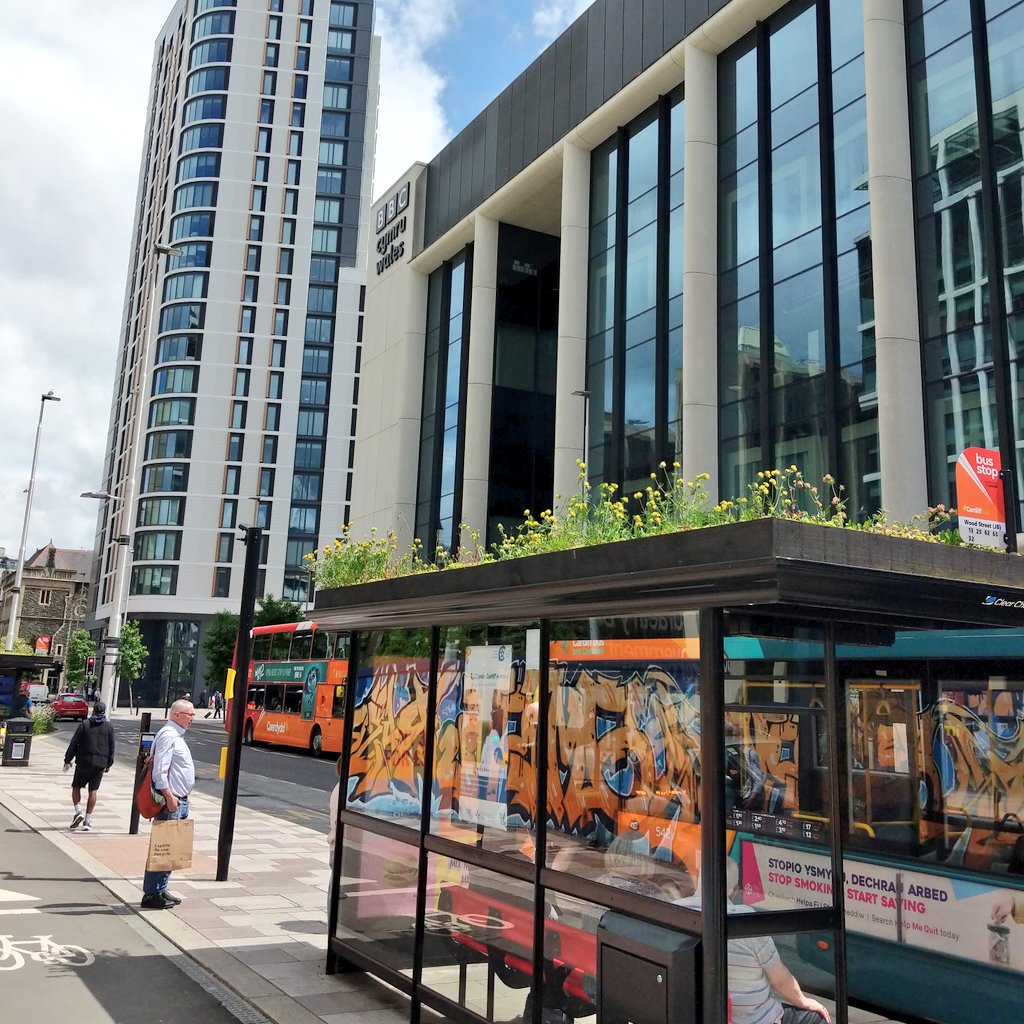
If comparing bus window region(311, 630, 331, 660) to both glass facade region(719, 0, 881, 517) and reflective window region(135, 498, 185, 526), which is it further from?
reflective window region(135, 498, 185, 526)

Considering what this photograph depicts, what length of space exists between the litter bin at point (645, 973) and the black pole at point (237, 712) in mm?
6068

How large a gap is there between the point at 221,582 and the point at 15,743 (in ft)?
187

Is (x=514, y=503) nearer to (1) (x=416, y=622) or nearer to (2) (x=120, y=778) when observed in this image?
(2) (x=120, y=778)

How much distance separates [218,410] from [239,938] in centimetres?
7728

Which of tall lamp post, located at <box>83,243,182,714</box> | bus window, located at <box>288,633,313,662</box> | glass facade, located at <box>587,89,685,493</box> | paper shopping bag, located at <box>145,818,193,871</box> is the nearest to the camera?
paper shopping bag, located at <box>145,818,193,871</box>

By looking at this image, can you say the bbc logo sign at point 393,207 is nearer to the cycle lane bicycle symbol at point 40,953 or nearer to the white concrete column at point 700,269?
the white concrete column at point 700,269

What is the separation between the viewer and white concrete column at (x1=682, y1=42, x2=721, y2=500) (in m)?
21.7

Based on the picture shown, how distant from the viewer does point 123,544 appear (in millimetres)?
42969

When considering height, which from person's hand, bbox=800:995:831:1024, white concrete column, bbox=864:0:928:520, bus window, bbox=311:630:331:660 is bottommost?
person's hand, bbox=800:995:831:1024

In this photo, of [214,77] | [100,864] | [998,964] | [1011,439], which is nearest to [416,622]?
[998,964]

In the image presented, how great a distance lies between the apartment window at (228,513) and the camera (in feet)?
261

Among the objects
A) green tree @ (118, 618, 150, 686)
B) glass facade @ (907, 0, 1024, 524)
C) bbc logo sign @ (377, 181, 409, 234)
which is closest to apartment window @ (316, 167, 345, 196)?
green tree @ (118, 618, 150, 686)

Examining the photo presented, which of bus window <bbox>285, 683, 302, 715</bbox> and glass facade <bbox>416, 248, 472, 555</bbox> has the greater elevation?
glass facade <bbox>416, 248, 472, 555</bbox>

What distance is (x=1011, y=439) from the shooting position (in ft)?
51.6
